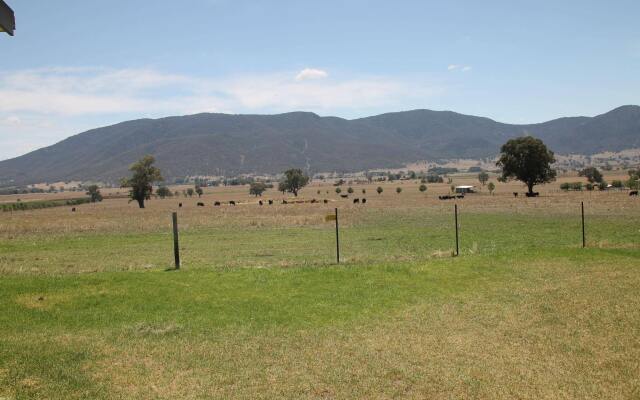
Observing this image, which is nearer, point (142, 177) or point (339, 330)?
point (339, 330)

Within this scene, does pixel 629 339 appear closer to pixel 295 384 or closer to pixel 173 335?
pixel 295 384

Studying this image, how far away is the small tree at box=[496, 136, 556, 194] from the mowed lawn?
7059 centimetres

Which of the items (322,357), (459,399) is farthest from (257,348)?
(459,399)

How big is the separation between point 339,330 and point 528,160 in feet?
270

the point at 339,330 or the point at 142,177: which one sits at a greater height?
the point at 142,177

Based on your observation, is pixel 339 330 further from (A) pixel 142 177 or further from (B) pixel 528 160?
(A) pixel 142 177

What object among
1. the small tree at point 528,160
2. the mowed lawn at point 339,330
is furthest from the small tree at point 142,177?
the mowed lawn at point 339,330

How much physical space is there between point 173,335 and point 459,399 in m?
5.83

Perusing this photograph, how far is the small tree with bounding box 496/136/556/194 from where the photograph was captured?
85.8 metres

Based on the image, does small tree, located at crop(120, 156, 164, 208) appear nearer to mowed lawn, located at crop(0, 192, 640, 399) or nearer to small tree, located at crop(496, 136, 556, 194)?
small tree, located at crop(496, 136, 556, 194)

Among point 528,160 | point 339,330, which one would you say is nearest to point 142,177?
point 528,160

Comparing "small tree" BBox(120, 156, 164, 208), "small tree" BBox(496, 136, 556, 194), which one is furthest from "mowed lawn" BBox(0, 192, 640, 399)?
"small tree" BBox(120, 156, 164, 208)

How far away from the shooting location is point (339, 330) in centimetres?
1123

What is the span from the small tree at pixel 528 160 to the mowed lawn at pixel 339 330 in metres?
70.6
